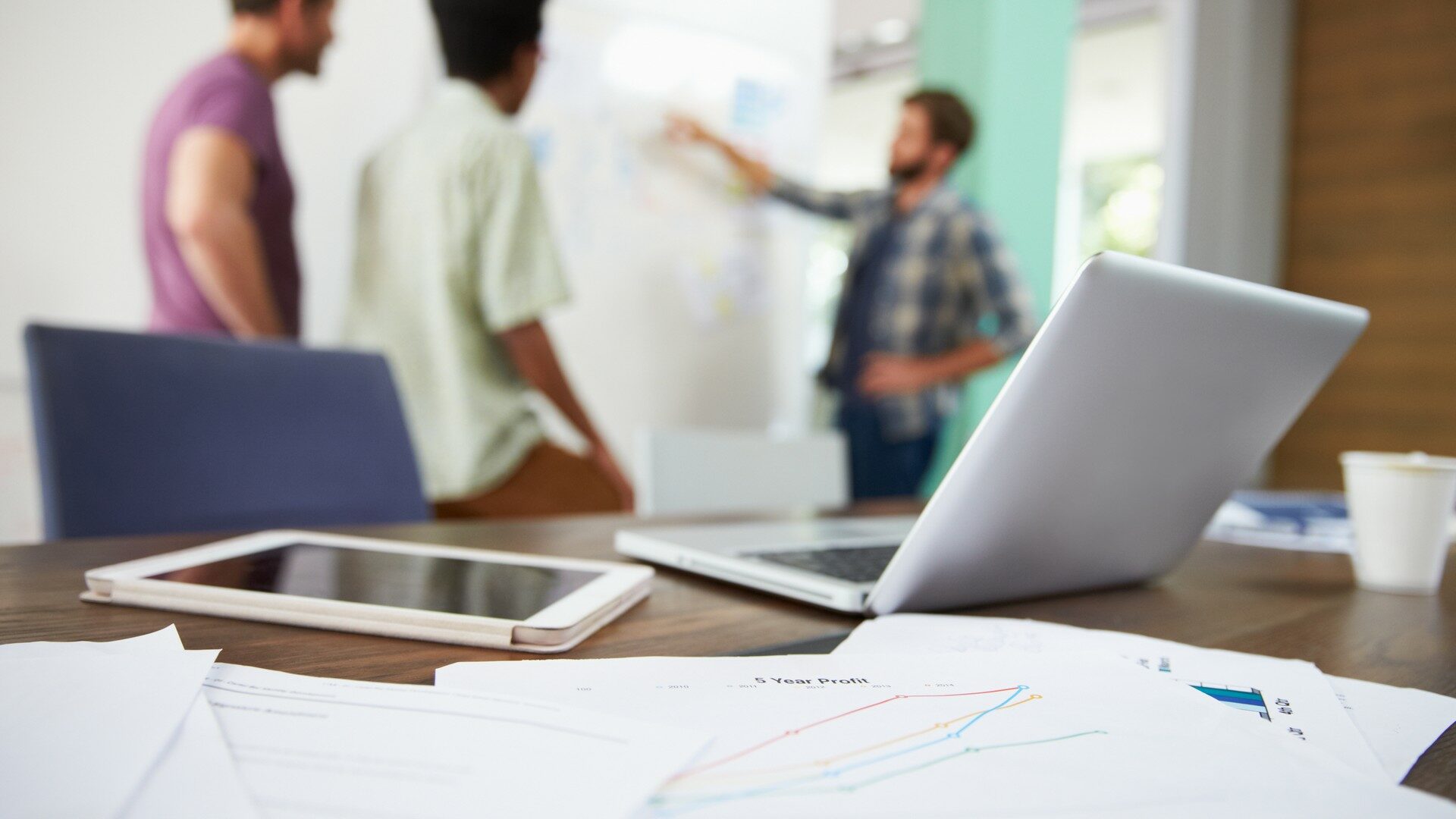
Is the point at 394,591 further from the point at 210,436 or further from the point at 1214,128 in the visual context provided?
the point at 1214,128

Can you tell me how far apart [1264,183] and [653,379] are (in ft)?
9.80

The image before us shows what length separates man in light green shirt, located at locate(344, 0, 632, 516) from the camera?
2020 millimetres

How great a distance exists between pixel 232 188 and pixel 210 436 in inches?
36.8

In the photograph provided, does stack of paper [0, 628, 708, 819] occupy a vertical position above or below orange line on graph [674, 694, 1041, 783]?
above

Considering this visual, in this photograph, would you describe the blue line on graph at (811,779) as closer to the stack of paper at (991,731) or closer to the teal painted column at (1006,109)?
the stack of paper at (991,731)

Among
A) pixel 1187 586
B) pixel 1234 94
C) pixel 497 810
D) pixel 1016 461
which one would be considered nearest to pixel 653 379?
pixel 1187 586

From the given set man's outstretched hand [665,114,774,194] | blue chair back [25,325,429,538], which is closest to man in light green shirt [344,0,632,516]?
man's outstretched hand [665,114,774,194]

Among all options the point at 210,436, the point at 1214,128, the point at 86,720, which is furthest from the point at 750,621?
the point at 1214,128

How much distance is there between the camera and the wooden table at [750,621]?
1.50 ft

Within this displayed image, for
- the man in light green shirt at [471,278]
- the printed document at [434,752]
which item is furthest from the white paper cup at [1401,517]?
the man in light green shirt at [471,278]

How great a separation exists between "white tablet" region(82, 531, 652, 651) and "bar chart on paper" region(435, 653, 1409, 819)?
0.22 ft

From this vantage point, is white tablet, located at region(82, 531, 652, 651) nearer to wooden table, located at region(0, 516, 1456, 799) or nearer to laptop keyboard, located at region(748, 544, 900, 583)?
wooden table, located at region(0, 516, 1456, 799)

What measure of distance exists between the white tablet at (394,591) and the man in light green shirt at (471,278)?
1.43 meters

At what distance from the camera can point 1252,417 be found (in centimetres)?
69
